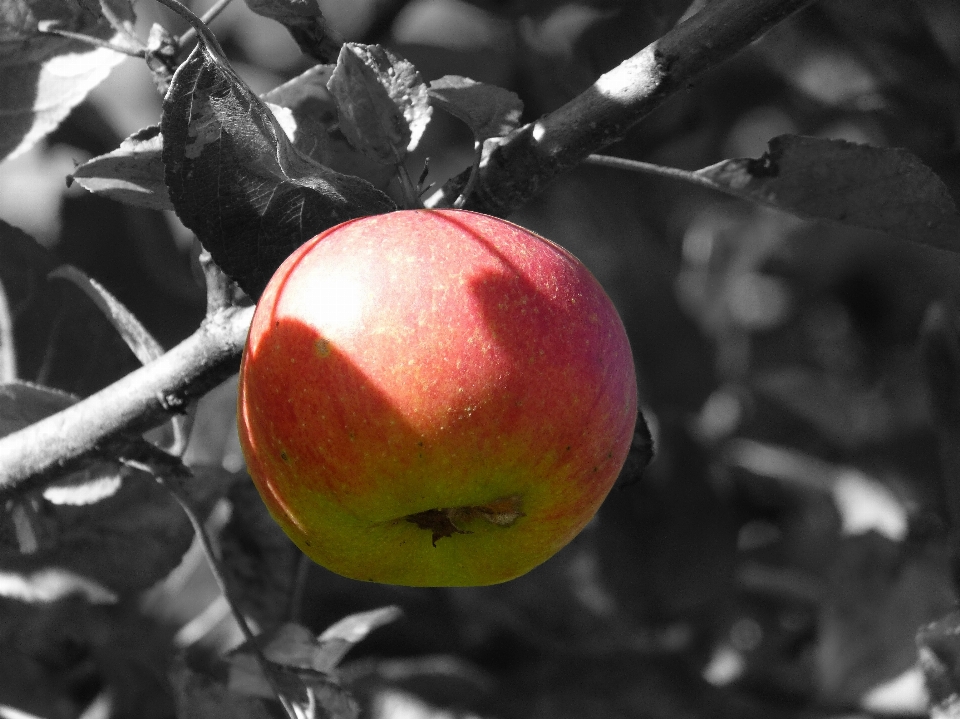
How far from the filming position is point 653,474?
1891 mm

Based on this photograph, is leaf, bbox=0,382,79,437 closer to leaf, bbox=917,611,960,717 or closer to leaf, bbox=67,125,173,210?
leaf, bbox=67,125,173,210

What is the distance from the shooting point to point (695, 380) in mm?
1994

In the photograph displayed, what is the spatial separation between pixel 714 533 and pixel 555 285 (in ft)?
3.72

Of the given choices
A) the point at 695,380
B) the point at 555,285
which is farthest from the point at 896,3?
the point at 555,285

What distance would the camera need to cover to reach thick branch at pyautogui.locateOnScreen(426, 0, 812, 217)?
83 cm

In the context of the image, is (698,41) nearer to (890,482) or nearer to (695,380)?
(695,380)

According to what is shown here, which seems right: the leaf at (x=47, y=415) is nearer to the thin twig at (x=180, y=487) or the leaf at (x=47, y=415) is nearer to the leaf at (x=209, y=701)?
the thin twig at (x=180, y=487)

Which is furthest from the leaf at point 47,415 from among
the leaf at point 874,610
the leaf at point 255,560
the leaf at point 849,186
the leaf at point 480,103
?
the leaf at point 874,610

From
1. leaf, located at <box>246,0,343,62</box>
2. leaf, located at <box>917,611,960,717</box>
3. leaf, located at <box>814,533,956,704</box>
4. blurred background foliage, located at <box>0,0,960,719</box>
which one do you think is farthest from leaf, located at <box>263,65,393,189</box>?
leaf, located at <box>814,533,956,704</box>

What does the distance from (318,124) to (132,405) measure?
1.03ft

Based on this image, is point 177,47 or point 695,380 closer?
point 177,47

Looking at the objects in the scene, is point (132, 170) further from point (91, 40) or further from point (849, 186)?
point (849, 186)

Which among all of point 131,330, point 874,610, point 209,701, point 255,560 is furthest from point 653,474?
point 131,330

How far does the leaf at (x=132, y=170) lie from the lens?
93cm
